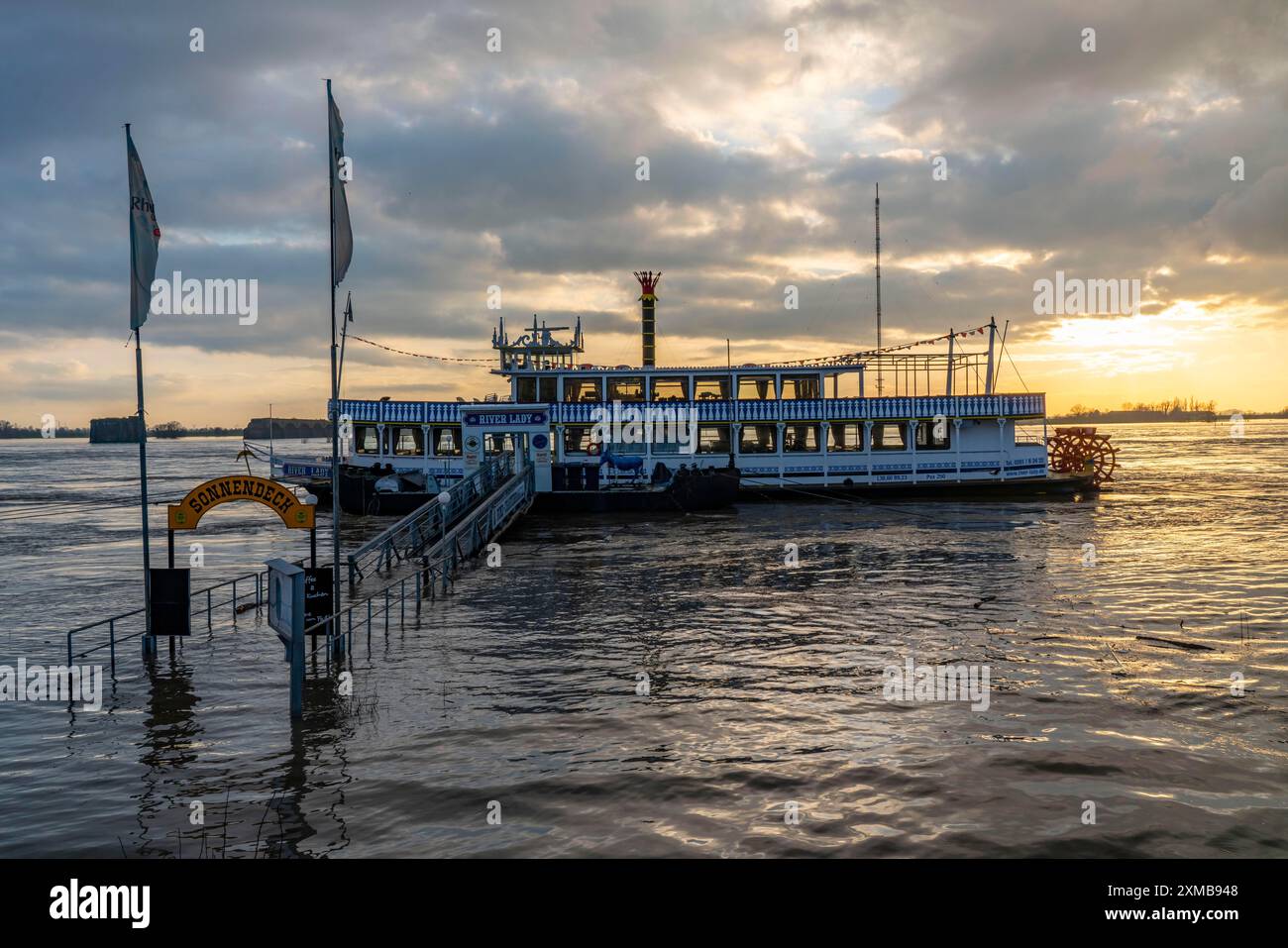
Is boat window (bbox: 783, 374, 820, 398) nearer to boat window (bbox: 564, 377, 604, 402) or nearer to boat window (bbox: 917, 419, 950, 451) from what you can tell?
boat window (bbox: 917, 419, 950, 451)

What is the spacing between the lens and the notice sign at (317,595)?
48.2 feet

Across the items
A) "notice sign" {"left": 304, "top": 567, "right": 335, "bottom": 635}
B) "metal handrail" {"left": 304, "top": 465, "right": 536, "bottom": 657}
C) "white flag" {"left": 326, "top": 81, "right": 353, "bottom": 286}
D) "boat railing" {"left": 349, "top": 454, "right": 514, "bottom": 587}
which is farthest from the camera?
"boat railing" {"left": 349, "top": 454, "right": 514, "bottom": 587}

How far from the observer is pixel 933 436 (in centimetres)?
4672

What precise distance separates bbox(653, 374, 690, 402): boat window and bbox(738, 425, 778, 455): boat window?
3931 millimetres

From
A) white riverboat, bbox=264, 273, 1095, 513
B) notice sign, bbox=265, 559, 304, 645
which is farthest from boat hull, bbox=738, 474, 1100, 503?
notice sign, bbox=265, 559, 304, 645

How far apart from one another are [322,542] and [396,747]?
23733mm

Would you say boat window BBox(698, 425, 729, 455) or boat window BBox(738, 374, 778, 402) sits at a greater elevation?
boat window BBox(738, 374, 778, 402)

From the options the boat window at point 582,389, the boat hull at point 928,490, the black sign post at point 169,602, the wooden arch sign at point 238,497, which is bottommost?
the black sign post at point 169,602

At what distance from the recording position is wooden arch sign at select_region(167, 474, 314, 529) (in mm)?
14922

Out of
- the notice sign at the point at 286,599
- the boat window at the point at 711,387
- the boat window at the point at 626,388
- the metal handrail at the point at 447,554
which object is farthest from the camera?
the boat window at the point at 711,387

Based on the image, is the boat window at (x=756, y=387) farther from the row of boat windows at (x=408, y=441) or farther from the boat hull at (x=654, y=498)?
the row of boat windows at (x=408, y=441)

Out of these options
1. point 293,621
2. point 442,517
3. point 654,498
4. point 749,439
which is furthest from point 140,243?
point 749,439

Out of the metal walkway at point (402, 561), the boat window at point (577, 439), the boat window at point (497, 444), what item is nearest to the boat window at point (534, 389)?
the boat window at point (577, 439)

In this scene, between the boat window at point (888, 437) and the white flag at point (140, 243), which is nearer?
the white flag at point (140, 243)
